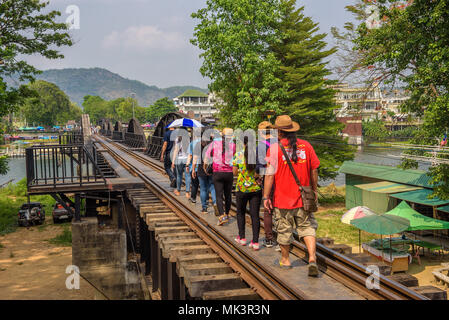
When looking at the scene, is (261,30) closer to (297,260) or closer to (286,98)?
(286,98)

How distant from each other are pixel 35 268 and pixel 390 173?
18.3m

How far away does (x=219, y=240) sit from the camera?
7227 millimetres

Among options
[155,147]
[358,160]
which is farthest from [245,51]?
[358,160]

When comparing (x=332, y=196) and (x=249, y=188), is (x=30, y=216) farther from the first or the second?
(x=249, y=188)

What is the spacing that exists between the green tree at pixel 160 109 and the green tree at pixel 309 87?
4813 inches

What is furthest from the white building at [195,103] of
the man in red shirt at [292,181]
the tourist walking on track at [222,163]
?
the man in red shirt at [292,181]

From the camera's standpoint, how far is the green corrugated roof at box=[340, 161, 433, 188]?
20.0 meters

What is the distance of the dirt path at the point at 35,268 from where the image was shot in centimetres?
1538

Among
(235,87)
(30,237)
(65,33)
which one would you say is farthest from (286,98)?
(30,237)

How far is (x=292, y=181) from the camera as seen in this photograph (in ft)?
18.1

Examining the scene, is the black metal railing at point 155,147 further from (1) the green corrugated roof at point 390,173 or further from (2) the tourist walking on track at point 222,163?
(2) the tourist walking on track at point 222,163

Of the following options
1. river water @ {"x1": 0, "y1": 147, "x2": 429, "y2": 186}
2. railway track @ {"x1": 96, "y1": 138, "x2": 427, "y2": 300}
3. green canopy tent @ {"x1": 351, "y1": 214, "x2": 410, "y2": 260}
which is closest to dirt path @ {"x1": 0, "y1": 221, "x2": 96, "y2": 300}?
railway track @ {"x1": 96, "y1": 138, "x2": 427, "y2": 300}

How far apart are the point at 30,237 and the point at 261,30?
19.2 m
